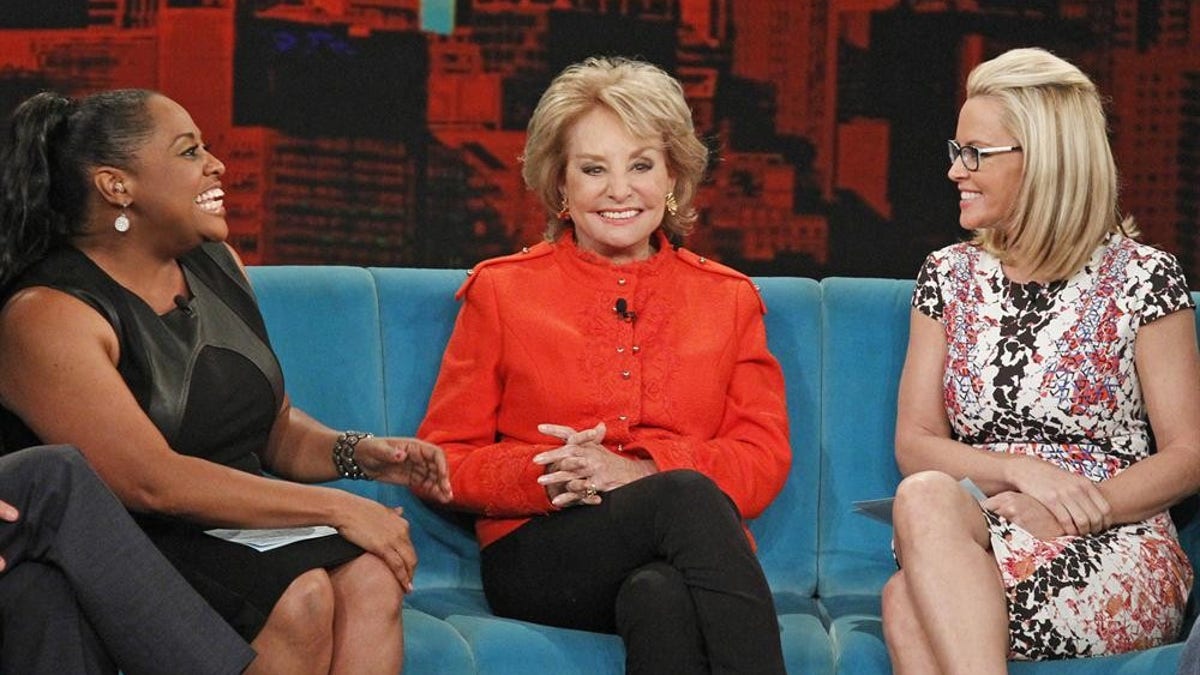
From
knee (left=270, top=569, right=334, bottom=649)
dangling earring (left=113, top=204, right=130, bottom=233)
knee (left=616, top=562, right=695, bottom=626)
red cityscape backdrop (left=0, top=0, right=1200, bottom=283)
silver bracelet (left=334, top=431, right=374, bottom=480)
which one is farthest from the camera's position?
red cityscape backdrop (left=0, top=0, right=1200, bottom=283)

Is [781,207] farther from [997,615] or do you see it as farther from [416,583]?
[997,615]

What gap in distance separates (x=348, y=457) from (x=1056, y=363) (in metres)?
1.27

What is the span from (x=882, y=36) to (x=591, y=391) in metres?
1.55

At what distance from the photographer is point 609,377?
338 cm

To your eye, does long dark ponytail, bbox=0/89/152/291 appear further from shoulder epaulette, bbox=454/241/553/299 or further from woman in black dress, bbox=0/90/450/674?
shoulder epaulette, bbox=454/241/553/299

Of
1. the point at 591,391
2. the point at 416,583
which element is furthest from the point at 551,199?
the point at 416,583

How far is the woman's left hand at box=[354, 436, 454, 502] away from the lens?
122 inches

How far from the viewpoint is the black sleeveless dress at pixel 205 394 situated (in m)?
2.81

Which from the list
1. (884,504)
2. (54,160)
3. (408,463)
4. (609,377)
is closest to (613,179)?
(609,377)

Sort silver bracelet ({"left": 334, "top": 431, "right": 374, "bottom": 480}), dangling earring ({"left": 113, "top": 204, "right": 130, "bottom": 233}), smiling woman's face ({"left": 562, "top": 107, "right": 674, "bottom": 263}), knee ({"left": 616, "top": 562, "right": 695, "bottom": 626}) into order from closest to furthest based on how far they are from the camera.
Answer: knee ({"left": 616, "top": 562, "right": 695, "bottom": 626}), dangling earring ({"left": 113, "top": 204, "right": 130, "bottom": 233}), silver bracelet ({"left": 334, "top": 431, "right": 374, "bottom": 480}), smiling woman's face ({"left": 562, "top": 107, "right": 674, "bottom": 263})

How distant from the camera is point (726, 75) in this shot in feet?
14.6

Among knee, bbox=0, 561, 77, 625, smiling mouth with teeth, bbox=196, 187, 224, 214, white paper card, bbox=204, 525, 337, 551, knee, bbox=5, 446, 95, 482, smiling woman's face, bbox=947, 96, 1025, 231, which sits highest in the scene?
smiling woman's face, bbox=947, 96, 1025, 231

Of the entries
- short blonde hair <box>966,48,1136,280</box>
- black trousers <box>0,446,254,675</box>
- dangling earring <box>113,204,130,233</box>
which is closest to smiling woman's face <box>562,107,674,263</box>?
short blonde hair <box>966,48,1136,280</box>

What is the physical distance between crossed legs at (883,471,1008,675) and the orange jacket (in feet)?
1.42
